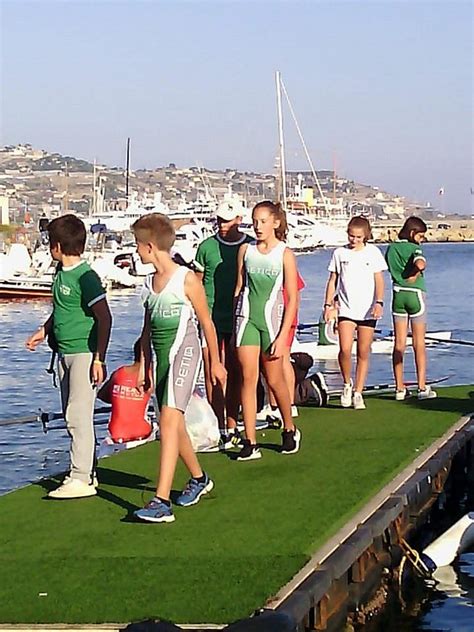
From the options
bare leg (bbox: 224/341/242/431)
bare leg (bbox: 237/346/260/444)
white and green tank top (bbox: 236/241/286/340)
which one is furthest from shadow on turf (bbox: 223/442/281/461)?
white and green tank top (bbox: 236/241/286/340)

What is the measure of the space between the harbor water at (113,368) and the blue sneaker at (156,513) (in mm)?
1611

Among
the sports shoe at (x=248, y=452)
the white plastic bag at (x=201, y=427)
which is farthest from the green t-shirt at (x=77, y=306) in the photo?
the white plastic bag at (x=201, y=427)

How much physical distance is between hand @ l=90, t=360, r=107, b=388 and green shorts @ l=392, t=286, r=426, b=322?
16.4 ft

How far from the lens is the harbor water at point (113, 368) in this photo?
342 inches

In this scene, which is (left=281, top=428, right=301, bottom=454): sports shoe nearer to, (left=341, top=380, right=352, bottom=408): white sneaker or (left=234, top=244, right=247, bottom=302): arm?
(left=234, top=244, right=247, bottom=302): arm

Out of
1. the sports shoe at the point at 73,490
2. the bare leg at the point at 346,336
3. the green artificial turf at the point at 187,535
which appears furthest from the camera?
the bare leg at the point at 346,336

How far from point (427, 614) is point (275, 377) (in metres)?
2.27

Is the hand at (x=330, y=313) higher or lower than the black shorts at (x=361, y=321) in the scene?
higher

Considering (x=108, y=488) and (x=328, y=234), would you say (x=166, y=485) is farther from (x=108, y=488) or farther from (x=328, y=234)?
(x=328, y=234)

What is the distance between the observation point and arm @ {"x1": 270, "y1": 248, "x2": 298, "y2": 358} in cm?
967

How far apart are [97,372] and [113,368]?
61.1 feet

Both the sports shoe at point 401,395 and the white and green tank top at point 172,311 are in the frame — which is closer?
the white and green tank top at point 172,311

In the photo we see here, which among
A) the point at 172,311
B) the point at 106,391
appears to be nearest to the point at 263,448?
the point at 106,391

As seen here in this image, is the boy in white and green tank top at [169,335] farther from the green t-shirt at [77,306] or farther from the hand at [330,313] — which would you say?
the hand at [330,313]
